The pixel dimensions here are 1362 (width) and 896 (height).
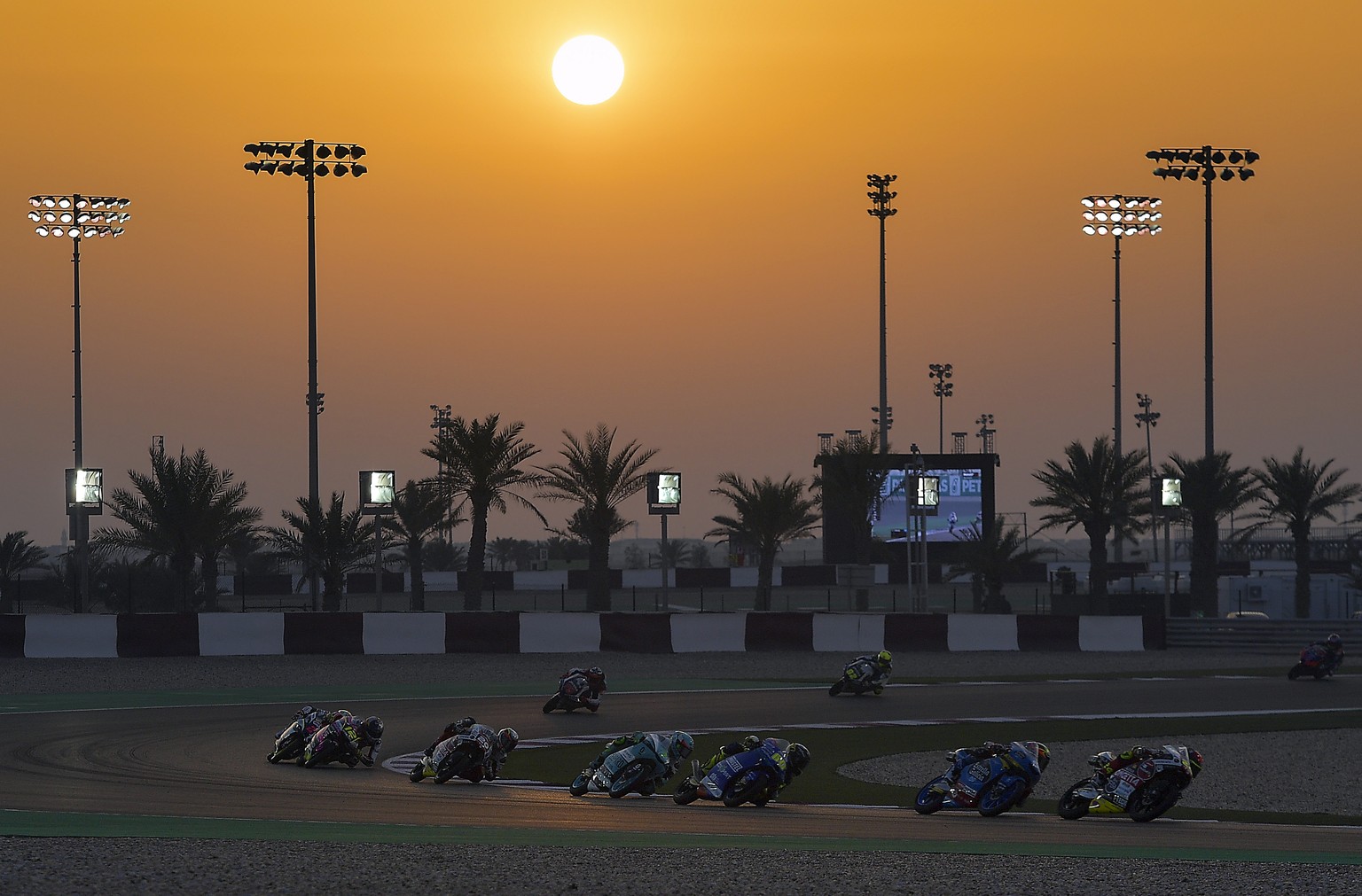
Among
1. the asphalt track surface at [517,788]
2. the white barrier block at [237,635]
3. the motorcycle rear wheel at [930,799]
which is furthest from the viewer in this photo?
the white barrier block at [237,635]

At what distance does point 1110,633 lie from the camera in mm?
39656

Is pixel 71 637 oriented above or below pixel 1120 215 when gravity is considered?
below

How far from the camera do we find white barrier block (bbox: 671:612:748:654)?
1443 inches

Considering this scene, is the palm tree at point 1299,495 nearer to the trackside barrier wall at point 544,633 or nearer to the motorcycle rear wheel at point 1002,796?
the trackside barrier wall at point 544,633

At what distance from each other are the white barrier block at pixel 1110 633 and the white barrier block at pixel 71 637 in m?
21.8

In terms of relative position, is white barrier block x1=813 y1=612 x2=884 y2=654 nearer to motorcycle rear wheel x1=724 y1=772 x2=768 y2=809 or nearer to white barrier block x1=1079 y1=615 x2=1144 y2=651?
white barrier block x1=1079 y1=615 x2=1144 y2=651

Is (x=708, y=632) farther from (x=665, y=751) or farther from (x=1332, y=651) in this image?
(x=665, y=751)

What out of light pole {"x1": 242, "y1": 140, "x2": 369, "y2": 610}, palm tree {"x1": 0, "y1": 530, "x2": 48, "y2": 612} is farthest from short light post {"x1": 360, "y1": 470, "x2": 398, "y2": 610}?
palm tree {"x1": 0, "y1": 530, "x2": 48, "y2": 612}

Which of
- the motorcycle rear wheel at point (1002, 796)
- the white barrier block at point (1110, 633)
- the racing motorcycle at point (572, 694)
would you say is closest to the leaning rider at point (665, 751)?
the motorcycle rear wheel at point (1002, 796)

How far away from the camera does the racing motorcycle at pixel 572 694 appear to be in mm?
24078

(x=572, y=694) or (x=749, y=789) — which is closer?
(x=749, y=789)

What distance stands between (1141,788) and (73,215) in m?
44.4

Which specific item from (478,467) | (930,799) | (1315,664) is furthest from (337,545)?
(930,799)

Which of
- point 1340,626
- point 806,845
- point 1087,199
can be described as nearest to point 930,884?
point 806,845
